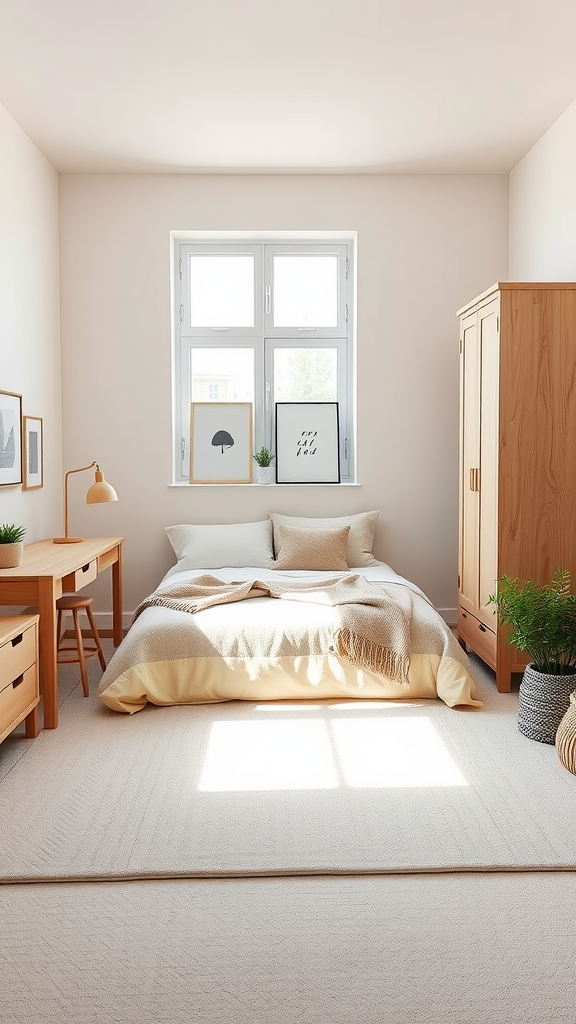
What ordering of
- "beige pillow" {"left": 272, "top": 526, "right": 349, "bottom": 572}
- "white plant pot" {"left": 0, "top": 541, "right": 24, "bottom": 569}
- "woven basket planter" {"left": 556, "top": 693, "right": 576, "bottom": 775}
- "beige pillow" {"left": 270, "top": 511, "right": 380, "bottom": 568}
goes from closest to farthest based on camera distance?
"woven basket planter" {"left": 556, "top": 693, "right": 576, "bottom": 775}
"white plant pot" {"left": 0, "top": 541, "right": 24, "bottom": 569}
"beige pillow" {"left": 272, "top": 526, "right": 349, "bottom": 572}
"beige pillow" {"left": 270, "top": 511, "right": 380, "bottom": 568}

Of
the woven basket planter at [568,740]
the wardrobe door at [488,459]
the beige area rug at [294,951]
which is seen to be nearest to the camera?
→ the beige area rug at [294,951]

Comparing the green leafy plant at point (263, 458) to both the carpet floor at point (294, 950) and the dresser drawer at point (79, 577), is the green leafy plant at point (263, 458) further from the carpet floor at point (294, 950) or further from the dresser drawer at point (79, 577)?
the carpet floor at point (294, 950)

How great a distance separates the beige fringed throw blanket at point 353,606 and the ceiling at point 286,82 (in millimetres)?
2410

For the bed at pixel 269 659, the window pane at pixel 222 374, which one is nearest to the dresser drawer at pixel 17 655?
the bed at pixel 269 659

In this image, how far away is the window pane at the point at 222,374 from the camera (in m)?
5.43

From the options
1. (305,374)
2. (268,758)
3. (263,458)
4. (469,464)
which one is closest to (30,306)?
(263,458)

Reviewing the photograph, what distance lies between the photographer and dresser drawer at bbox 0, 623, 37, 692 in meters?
2.88

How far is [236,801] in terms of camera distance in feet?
8.75

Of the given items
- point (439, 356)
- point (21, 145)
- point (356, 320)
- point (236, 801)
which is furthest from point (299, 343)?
point (236, 801)

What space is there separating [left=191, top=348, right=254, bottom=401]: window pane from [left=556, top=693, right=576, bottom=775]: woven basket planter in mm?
3237

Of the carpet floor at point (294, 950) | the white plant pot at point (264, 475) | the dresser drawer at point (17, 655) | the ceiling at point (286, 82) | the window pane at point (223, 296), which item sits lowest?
the carpet floor at point (294, 950)

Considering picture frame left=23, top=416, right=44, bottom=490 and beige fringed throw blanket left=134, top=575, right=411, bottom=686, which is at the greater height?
picture frame left=23, top=416, right=44, bottom=490

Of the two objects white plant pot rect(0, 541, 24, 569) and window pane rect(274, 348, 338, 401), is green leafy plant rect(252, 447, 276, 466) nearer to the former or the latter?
window pane rect(274, 348, 338, 401)

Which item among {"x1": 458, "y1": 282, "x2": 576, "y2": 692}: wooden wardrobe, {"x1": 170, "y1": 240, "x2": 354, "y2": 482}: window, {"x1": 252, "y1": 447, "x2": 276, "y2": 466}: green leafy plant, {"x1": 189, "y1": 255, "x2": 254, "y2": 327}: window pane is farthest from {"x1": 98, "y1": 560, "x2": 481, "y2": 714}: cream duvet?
{"x1": 189, "y1": 255, "x2": 254, "y2": 327}: window pane
